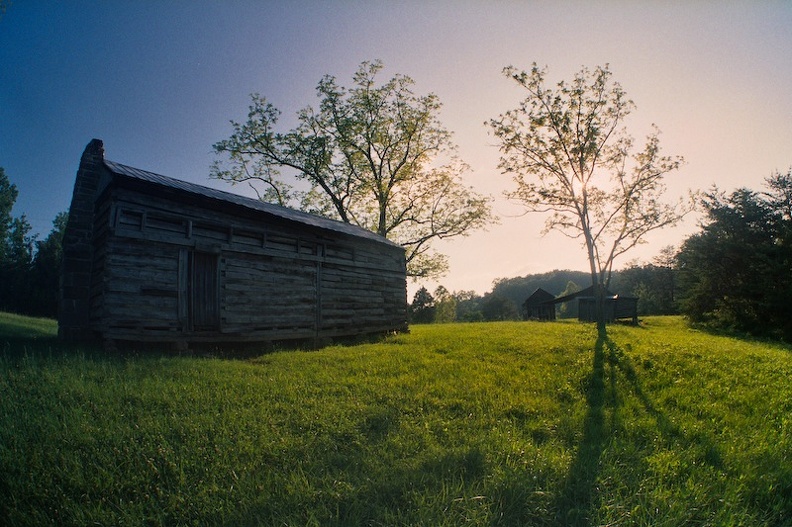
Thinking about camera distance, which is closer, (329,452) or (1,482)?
(1,482)

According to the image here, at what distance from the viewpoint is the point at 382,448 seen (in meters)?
4.39

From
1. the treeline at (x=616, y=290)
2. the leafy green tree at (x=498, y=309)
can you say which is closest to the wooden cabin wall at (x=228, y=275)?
the treeline at (x=616, y=290)

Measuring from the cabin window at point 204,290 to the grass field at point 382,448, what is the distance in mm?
3929

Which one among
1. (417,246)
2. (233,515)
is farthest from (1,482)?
(417,246)

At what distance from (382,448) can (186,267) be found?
10031 millimetres

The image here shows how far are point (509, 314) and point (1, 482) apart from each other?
213ft

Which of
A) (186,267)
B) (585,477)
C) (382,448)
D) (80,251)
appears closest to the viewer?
(585,477)

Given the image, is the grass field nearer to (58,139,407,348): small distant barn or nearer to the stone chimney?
(58,139,407,348): small distant barn

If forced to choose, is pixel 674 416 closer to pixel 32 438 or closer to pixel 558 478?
pixel 558 478

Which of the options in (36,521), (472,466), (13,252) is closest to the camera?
(36,521)

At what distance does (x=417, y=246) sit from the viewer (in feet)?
118

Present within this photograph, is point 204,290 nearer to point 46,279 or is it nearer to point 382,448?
point 382,448

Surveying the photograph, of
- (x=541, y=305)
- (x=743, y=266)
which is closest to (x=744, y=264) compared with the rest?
(x=743, y=266)

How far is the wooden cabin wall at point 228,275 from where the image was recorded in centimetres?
1064
